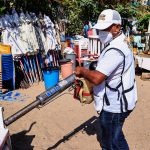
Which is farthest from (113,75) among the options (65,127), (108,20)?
(65,127)

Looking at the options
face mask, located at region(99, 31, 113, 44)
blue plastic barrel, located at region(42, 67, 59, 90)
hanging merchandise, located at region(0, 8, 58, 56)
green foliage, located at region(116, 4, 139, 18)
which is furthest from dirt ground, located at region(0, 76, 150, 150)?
green foliage, located at region(116, 4, 139, 18)

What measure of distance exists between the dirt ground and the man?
159 centimetres

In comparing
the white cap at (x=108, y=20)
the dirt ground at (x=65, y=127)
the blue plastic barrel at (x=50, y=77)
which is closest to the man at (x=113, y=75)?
the white cap at (x=108, y=20)

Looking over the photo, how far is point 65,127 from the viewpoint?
5.74 meters

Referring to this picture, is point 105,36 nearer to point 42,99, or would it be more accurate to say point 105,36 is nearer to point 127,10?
point 42,99

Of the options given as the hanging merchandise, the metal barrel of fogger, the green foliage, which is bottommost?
the metal barrel of fogger

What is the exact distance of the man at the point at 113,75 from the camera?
10.7 ft

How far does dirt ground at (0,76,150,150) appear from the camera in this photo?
199 inches

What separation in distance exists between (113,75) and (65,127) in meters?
2.64

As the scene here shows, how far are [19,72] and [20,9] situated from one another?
6.52 ft

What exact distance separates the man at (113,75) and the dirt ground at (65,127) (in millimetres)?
1590

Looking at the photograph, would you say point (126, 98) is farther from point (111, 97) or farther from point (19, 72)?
point (19, 72)

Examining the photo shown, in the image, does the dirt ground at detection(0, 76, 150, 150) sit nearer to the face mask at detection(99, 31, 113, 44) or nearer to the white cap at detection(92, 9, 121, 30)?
the face mask at detection(99, 31, 113, 44)

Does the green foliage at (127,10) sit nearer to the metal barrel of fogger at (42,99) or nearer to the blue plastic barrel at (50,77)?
the blue plastic barrel at (50,77)
